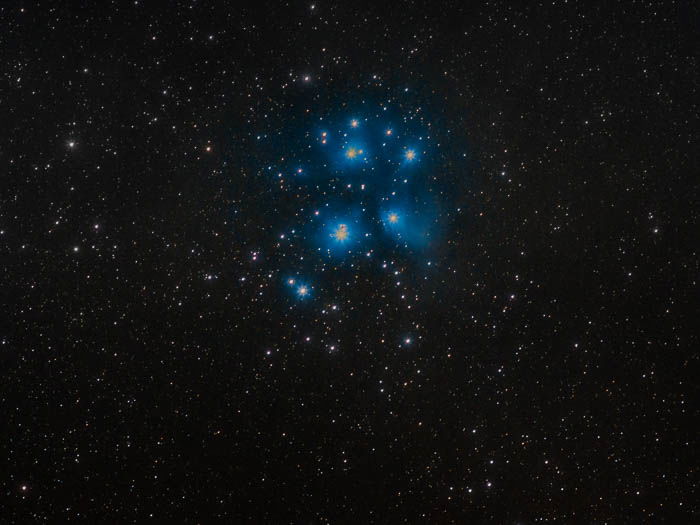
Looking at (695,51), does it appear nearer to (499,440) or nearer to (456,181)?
(456,181)

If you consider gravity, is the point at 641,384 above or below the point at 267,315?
below

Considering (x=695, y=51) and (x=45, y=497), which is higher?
(x=695, y=51)

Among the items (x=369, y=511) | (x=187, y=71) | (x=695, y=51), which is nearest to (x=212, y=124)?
(x=187, y=71)

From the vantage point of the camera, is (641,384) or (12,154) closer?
(12,154)

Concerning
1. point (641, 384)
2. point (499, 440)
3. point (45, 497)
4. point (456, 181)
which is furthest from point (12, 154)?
point (641, 384)

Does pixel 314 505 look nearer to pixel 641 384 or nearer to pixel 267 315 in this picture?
pixel 267 315

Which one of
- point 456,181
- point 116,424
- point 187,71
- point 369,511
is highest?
point 187,71

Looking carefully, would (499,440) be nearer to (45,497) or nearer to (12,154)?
(45,497)
